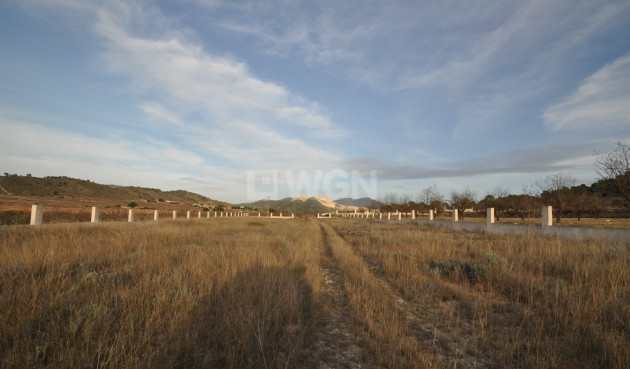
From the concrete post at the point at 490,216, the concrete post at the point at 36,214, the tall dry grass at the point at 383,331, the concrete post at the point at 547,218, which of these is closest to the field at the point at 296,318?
the tall dry grass at the point at 383,331

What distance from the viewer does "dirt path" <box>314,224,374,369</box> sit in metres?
3.08

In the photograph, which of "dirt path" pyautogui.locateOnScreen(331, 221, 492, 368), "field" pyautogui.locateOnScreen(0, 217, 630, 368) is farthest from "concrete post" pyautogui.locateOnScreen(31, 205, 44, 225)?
"dirt path" pyautogui.locateOnScreen(331, 221, 492, 368)

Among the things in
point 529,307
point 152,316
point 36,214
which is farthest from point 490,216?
point 36,214

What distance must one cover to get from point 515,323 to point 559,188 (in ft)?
141

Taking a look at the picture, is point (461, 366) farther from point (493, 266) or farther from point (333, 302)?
point (493, 266)

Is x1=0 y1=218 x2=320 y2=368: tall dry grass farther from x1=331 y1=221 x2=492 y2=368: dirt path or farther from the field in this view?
x1=331 y1=221 x2=492 y2=368: dirt path

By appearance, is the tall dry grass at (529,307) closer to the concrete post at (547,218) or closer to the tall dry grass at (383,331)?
the tall dry grass at (383,331)

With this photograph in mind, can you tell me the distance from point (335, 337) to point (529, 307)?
320 centimetres

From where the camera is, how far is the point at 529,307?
415cm

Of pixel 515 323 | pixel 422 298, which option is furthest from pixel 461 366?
pixel 422 298

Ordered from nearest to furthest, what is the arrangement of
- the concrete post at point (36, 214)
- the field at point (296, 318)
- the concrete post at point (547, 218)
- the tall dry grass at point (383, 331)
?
the field at point (296, 318) → the tall dry grass at point (383, 331) → the concrete post at point (36, 214) → the concrete post at point (547, 218)

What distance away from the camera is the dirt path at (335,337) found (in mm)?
3080

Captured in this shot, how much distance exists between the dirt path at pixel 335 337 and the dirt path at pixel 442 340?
92cm

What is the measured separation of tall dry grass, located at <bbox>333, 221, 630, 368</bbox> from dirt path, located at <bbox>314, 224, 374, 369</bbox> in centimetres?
108
